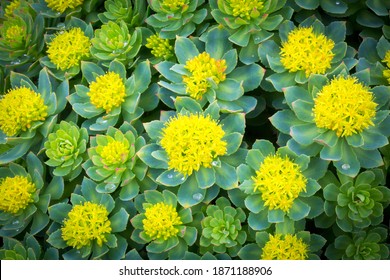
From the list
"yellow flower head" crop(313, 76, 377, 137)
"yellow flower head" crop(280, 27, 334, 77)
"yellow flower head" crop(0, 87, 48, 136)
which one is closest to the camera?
"yellow flower head" crop(313, 76, 377, 137)

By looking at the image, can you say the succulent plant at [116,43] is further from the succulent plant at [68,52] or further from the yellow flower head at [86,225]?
the yellow flower head at [86,225]

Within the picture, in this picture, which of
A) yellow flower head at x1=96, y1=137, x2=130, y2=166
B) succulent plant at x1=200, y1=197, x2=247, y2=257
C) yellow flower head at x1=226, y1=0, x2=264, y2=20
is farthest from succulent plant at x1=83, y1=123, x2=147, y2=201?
yellow flower head at x1=226, y1=0, x2=264, y2=20

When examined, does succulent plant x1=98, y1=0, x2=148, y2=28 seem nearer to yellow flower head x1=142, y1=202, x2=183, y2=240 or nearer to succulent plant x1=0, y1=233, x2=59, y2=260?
yellow flower head x1=142, y1=202, x2=183, y2=240

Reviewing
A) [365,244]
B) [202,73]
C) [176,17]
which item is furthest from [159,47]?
[365,244]

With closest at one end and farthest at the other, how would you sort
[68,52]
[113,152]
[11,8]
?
[113,152]
[68,52]
[11,8]

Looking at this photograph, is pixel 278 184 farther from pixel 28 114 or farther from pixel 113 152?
pixel 28 114

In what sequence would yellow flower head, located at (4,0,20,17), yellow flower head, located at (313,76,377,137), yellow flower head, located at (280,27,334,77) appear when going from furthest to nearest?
yellow flower head, located at (4,0,20,17) < yellow flower head, located at (280,27,334,77) < yellow flower head, located at (313,76,377,137)
